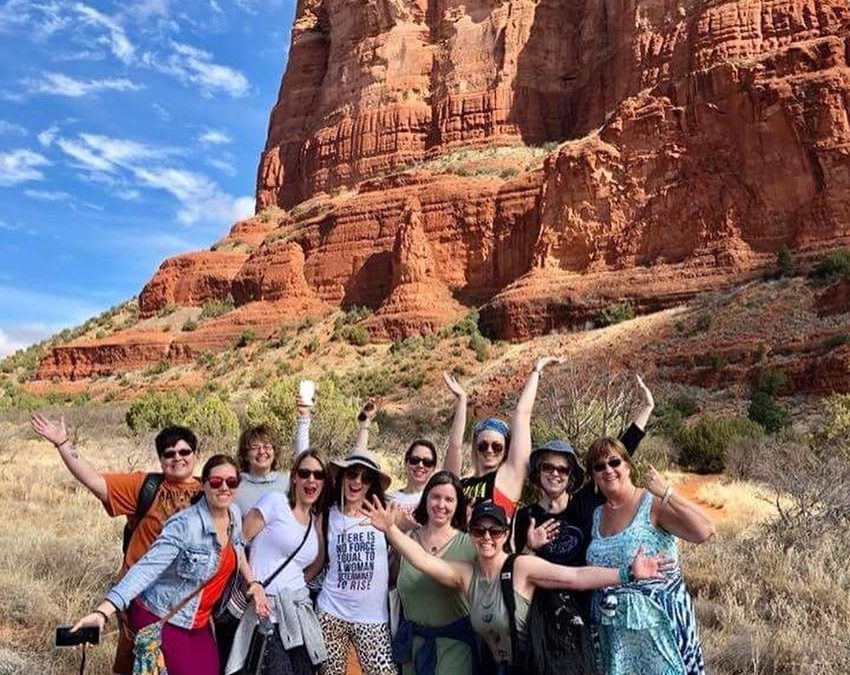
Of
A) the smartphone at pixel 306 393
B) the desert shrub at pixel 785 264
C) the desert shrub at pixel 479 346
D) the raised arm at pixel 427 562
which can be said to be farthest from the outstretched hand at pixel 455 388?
the desert shrub at pixel 479 346

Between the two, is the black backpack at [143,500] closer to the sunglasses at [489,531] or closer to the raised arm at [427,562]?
the raised arm at [427,562]

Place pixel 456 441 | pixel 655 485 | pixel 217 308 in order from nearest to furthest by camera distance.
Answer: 1. pixel 655 485
2. pixel 456 441
3. pixel 217 308

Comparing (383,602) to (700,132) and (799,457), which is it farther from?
(700,132)

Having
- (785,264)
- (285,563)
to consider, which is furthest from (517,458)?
(785,264)

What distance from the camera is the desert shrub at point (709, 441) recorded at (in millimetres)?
18413

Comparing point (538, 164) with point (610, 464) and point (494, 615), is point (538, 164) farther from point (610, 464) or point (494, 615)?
point (494, 615)

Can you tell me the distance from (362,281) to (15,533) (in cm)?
4044

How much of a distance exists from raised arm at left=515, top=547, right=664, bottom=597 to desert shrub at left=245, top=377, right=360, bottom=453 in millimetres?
14043

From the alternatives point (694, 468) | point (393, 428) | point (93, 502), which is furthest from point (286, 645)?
point (393, 428)

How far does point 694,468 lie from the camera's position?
61.2 feet

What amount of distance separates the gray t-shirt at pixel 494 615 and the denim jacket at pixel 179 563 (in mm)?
1213

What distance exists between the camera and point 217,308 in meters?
54.9

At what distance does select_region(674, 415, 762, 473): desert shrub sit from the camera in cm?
1841

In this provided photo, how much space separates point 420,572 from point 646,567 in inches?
41.9
